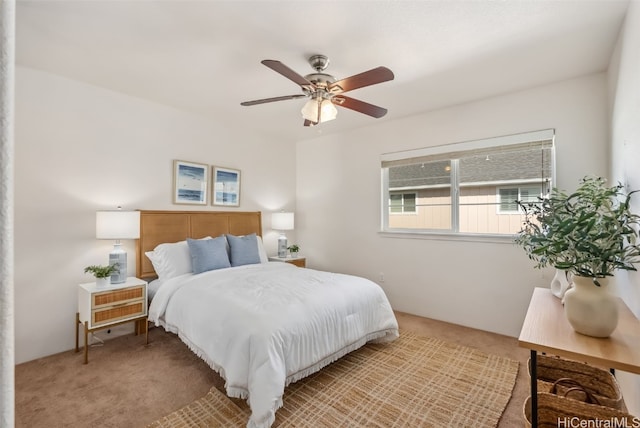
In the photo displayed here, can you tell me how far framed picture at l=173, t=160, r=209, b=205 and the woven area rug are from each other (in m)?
2.40

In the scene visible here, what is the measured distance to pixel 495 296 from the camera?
3.26m

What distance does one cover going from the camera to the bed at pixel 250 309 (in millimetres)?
1896

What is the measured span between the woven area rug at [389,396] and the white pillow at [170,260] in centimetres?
145

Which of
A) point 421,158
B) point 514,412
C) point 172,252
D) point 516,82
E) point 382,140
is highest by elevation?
point 516,82

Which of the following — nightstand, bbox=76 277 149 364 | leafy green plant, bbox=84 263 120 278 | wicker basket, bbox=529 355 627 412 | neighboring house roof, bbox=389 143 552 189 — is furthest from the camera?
neighboring house roof, bbox=389 143 552 189

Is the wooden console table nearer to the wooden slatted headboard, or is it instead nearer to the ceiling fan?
the ceiling fan

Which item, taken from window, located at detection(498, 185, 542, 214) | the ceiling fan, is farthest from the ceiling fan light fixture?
window, located at detection(498, 185, 542, 214)

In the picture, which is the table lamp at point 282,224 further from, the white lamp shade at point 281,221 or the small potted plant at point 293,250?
the small potted plant at point 293,250

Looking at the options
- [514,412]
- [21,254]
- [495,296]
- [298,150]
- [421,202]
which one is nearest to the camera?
[514,412]

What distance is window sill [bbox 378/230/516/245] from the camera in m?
3.21

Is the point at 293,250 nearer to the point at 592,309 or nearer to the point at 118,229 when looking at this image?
the point at 118,229

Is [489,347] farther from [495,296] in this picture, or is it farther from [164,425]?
[164,425]

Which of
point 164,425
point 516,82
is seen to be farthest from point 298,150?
point 164,425

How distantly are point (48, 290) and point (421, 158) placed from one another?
13.8 feet
